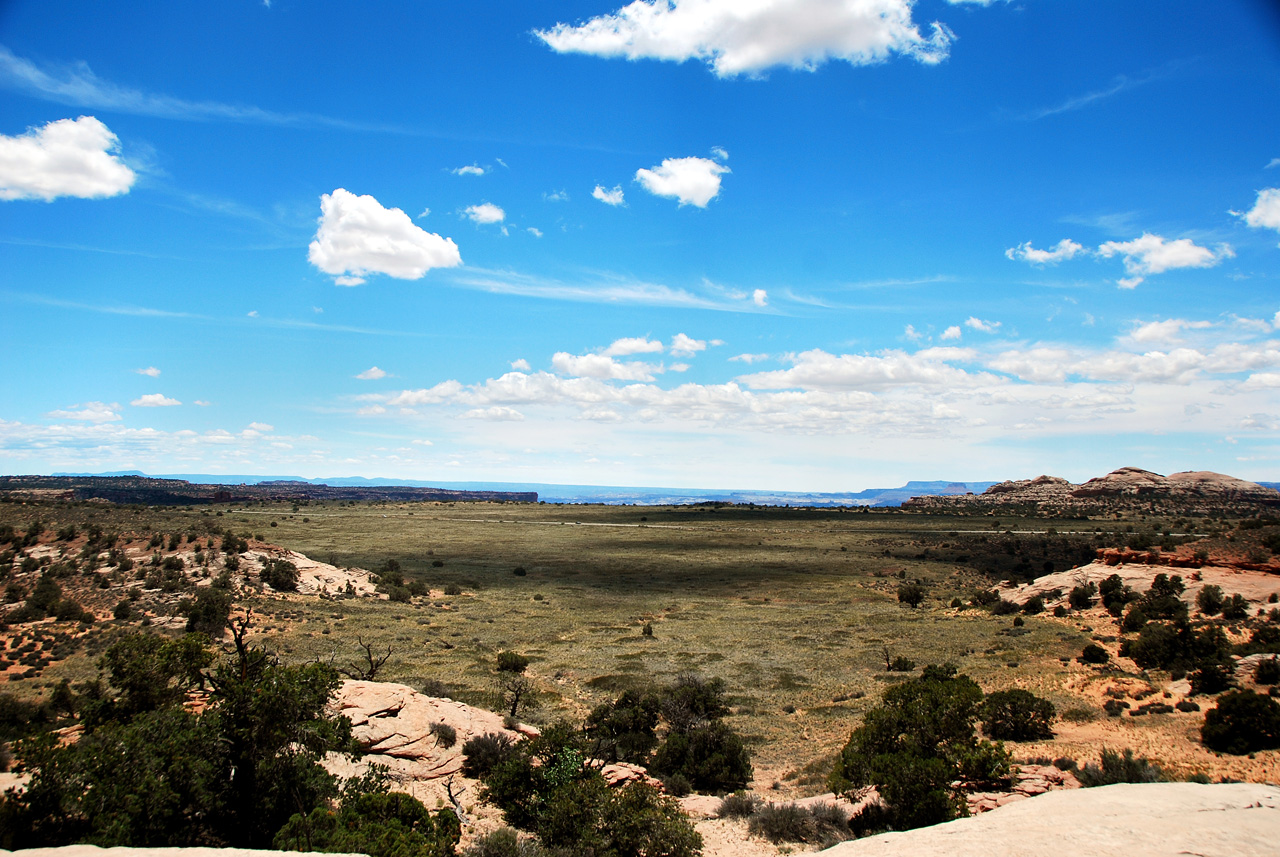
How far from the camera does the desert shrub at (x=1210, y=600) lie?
89.0 ft

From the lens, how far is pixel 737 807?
13742 millimetres

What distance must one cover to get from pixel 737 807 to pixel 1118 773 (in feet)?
26.8

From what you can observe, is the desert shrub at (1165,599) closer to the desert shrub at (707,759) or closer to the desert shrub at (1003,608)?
the desert shrub at (1003,608)

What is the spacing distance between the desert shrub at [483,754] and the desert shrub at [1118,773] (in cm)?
1282

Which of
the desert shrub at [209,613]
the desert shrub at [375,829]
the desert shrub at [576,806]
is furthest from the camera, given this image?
the desert shrub at [209,613]

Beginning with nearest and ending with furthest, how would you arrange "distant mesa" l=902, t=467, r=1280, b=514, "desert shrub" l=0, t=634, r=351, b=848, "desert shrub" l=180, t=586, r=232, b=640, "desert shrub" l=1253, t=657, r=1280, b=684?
"desert shrub" l=0, t=634, r=351, b=848 < "desert shrub" l=1253, t=657, r=1280, b=684 < "desert shrub" l=180, t=586, r=232, b=640 < "distant mesa" l=902, t=467, r=1280, b=514

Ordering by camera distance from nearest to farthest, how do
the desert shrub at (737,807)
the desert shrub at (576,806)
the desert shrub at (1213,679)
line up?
the desert shrub at (576,806) < the desert shrub at (737,807) < the desert shrub at (1213,679)

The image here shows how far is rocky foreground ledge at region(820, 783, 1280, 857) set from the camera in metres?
8.23

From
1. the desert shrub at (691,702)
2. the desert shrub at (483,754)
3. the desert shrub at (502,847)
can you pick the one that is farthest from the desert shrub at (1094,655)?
the desert shrub at (502,847)

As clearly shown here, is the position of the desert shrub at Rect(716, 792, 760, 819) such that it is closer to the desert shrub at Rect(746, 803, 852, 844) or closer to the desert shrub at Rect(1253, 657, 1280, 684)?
the desert shrub at Rect(746, 803, 852, 844)

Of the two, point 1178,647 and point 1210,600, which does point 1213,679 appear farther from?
point 1210,600

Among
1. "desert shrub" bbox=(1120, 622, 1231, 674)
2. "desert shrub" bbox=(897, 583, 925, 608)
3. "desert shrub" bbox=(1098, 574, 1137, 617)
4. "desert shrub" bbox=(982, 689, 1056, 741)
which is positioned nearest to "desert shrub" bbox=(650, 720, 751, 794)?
"desert shrub" bbox=(982, 689, 1056, 741)

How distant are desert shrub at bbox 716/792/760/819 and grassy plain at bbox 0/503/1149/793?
2.20m

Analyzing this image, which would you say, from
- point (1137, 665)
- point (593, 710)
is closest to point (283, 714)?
point (593, 710)
